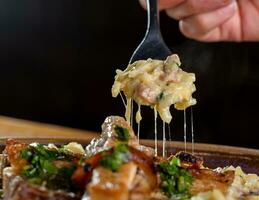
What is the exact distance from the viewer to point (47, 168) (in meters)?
2.37

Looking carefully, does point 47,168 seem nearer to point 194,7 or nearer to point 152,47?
point 152,47

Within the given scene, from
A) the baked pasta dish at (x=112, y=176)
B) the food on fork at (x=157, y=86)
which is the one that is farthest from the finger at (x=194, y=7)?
the baked pasta dish at (x=112, y=176)

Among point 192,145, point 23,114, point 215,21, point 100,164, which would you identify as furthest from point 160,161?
point 23,114

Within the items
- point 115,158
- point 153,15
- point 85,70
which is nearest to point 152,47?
point 153,15

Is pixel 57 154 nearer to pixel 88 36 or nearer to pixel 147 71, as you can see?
pixel 147 71

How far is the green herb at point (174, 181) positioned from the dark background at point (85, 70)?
2977mm

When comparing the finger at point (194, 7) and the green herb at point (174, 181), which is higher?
the finger at point (194, 7)

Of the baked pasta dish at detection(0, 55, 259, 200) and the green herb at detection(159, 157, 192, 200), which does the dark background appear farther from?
the green herb at detection(159, 157, 192, 200)

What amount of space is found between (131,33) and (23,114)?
5.32 feet

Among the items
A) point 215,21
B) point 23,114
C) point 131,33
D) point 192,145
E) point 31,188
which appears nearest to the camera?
point 31,188

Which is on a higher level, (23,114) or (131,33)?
(131,33)

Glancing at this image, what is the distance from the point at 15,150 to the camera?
2557mm

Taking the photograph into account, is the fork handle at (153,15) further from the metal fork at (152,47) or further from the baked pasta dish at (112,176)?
the baked pasta dish at (112,176)

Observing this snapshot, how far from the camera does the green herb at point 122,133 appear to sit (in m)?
2.47
